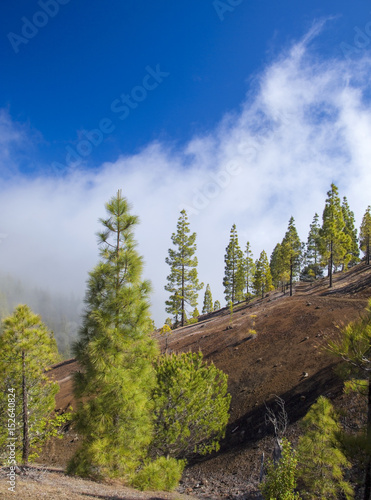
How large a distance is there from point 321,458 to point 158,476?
5458 mm

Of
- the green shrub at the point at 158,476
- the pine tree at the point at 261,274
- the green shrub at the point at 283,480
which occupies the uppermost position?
the pine tree at the point at 261,274

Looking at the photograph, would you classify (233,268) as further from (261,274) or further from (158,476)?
(158,476)

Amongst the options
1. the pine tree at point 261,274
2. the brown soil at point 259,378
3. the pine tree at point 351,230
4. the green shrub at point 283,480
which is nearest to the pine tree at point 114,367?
the brown soil at point 259,378

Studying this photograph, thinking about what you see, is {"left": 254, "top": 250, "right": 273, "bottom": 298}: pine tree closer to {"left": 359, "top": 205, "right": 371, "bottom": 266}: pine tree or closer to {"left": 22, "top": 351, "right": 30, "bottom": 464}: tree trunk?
{"left": 359, "top": 205, "right": 371, "bottom": 266}: pine tree

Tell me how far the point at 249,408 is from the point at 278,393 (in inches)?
79.4

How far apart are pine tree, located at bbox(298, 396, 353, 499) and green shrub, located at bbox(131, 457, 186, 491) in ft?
14.3

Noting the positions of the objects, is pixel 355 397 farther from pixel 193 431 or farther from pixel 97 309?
pixel 97 309

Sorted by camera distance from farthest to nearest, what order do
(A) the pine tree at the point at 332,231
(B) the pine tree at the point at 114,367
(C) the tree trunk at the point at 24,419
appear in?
(A) the pine tree at the point at 332,231, (C) the tree trunk at the point at 24,419, (B) the pine tree at the point at 114,367

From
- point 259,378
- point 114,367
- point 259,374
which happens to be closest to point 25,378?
point 114,367

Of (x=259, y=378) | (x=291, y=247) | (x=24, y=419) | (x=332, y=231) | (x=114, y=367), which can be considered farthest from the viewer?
(x=291, y=247)

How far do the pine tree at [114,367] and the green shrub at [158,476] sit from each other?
2.01ft

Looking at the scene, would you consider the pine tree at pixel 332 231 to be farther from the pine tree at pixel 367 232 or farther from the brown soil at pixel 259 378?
the pine tree at pixel 367 232

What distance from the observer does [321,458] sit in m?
9.57

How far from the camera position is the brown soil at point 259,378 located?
14188mm
